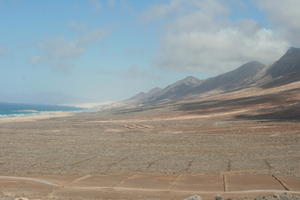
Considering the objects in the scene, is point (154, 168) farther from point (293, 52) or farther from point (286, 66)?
point (293, 52)

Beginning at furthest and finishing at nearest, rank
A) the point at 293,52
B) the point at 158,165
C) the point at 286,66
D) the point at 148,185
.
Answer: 1. the point at 293,52
2. the point at 286,66
3. the point at 158,165
4. the point at 148,185

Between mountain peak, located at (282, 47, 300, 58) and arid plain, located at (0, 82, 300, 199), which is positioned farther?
mountain peak, located at (282, 47, 300, 58)

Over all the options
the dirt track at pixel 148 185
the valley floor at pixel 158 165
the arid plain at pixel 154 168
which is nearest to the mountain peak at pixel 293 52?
the arid plain at pixel 154 168

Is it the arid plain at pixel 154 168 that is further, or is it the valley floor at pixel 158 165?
the valley floor at pixel 158 165

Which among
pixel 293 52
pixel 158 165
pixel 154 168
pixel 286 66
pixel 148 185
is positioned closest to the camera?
pixel 148 185

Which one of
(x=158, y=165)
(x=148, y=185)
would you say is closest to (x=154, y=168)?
(x=158, y=165)

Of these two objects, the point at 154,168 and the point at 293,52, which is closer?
the point at 154,168

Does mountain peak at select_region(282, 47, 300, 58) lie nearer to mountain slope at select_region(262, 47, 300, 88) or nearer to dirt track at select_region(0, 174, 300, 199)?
mountain slope at select_region(262, 47, 300, 88)

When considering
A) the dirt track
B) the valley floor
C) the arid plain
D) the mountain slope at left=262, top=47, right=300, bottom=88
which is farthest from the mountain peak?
the dirt track

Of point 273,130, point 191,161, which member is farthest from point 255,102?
point 191,161

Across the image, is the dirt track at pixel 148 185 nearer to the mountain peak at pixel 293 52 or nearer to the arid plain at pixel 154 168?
the arid plain at pixel 154 168

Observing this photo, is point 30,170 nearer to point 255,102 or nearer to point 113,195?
point 113,195
